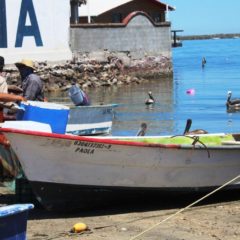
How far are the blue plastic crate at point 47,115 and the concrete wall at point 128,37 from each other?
2815 cm

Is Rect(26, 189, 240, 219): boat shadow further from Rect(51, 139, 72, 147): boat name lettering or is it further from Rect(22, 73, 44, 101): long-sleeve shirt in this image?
Rect(22, 73, 44, 101): long-sleeve shirt

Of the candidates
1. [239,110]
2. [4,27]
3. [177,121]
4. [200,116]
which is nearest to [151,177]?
[177,121]

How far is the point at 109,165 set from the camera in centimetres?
826

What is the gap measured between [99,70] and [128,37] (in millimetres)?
3062

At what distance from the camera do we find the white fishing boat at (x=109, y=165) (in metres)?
7.95

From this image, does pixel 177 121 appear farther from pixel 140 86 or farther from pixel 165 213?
pixel 140 86

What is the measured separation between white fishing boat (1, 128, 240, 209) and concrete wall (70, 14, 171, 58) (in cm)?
2859

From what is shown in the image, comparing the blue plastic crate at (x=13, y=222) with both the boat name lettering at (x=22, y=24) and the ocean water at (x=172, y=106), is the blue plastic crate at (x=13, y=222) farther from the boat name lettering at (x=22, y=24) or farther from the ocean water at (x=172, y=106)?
the boat name lettering at (x=22, y=24)

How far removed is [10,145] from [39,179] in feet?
1.80

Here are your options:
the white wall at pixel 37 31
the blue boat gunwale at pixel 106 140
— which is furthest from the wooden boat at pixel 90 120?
the white wall at pixel 37 31

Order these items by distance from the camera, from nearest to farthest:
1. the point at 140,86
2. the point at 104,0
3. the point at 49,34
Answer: the point at 49,34, the point at 140,86, the point at 104,0

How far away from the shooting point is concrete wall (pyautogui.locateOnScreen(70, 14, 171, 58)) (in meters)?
37.7

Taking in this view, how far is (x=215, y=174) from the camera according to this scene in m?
8.89

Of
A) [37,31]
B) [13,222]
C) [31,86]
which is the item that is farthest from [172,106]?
[13,222]
